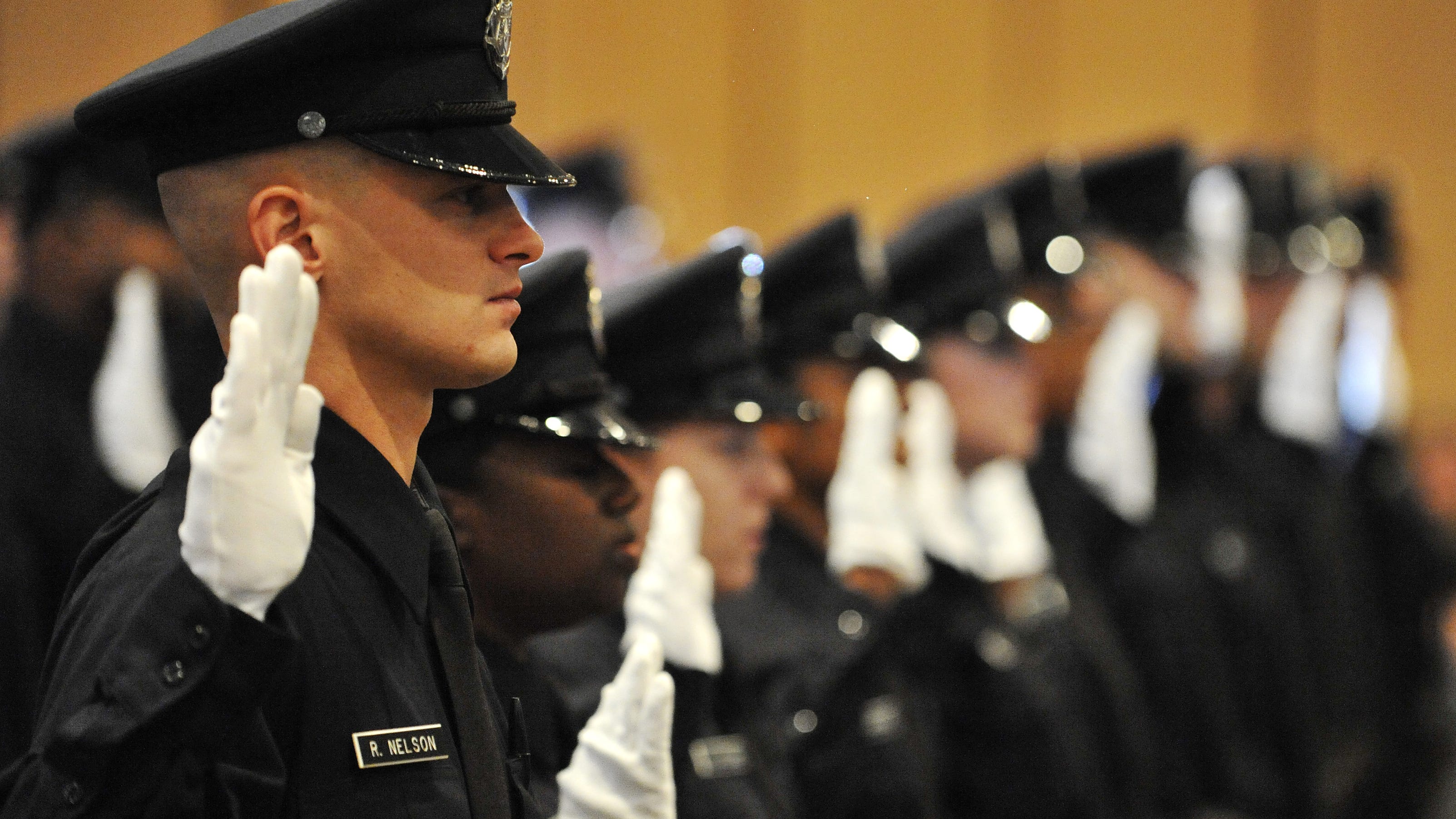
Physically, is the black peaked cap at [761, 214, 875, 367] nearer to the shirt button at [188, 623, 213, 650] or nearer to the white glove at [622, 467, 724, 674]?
the white glove at [622, 467, 724, 674]

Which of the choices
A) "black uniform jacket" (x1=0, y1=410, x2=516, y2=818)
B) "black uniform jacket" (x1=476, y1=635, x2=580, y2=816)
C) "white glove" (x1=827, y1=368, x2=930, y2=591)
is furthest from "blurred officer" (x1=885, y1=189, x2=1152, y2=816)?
"black uniform jacket" (x1=0, y1=410, x2=516, y2=818)

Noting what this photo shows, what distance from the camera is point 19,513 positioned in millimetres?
1783

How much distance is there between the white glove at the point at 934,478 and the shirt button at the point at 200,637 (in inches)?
85.8

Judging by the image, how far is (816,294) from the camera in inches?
112

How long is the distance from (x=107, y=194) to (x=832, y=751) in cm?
131

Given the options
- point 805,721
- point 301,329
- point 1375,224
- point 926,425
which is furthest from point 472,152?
point 1375,224

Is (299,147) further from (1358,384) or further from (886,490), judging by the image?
(1358,384)

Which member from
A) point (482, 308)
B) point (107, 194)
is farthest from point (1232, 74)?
point (482, 308)

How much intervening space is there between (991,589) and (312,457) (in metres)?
2.52

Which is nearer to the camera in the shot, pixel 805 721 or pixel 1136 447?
pixel 805 721

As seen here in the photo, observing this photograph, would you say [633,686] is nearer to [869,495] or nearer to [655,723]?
[655,723]

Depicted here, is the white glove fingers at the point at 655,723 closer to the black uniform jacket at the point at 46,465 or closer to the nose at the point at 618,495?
the nose at the point at 618,495

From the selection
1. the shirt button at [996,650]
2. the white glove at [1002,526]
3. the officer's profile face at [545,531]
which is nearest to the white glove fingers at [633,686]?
the officer's profile face at [545,531]

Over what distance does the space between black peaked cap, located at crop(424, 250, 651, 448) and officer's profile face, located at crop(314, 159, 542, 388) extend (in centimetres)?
44
